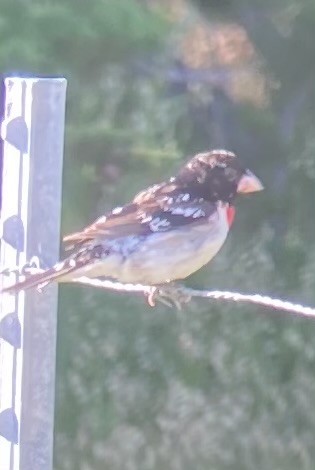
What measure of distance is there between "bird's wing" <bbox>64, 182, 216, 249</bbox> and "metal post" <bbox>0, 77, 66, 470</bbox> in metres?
0.73

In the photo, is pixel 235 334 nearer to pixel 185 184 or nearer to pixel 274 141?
pixel 274 141

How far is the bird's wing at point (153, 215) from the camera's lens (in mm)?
3344

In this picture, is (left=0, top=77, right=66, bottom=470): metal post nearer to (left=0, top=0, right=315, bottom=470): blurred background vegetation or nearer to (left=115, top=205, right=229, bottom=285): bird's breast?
(left=115, top=205, right=229, bottom=285): bird's breast

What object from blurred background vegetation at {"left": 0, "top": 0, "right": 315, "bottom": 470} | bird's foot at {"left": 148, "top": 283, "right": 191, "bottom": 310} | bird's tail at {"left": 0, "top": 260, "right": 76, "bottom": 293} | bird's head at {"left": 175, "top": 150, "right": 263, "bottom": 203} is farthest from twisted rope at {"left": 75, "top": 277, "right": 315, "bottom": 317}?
blurred background vegetation at {"left": 0, "top": 0, "right": 315, "bottom": 470}

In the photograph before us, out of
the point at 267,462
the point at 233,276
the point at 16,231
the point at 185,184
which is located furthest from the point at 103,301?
the point at 16,231

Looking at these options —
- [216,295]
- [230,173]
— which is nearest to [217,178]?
[230,173]

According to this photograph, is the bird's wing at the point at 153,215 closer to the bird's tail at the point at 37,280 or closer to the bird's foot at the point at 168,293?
the bird's foot at the point at 168,293

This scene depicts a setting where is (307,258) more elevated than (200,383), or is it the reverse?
(307,258)

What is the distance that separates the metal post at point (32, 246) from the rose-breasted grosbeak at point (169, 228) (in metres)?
0.60

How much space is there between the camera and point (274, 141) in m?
6.77

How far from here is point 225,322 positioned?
21.6ft

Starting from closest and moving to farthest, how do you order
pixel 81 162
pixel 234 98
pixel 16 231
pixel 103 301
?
pixel 16 231
pixel 81 162
pixel 103 301
pixel 234 98

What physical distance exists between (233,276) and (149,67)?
1057 millimetres

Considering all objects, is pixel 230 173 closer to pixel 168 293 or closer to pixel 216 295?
pixel 168 293
